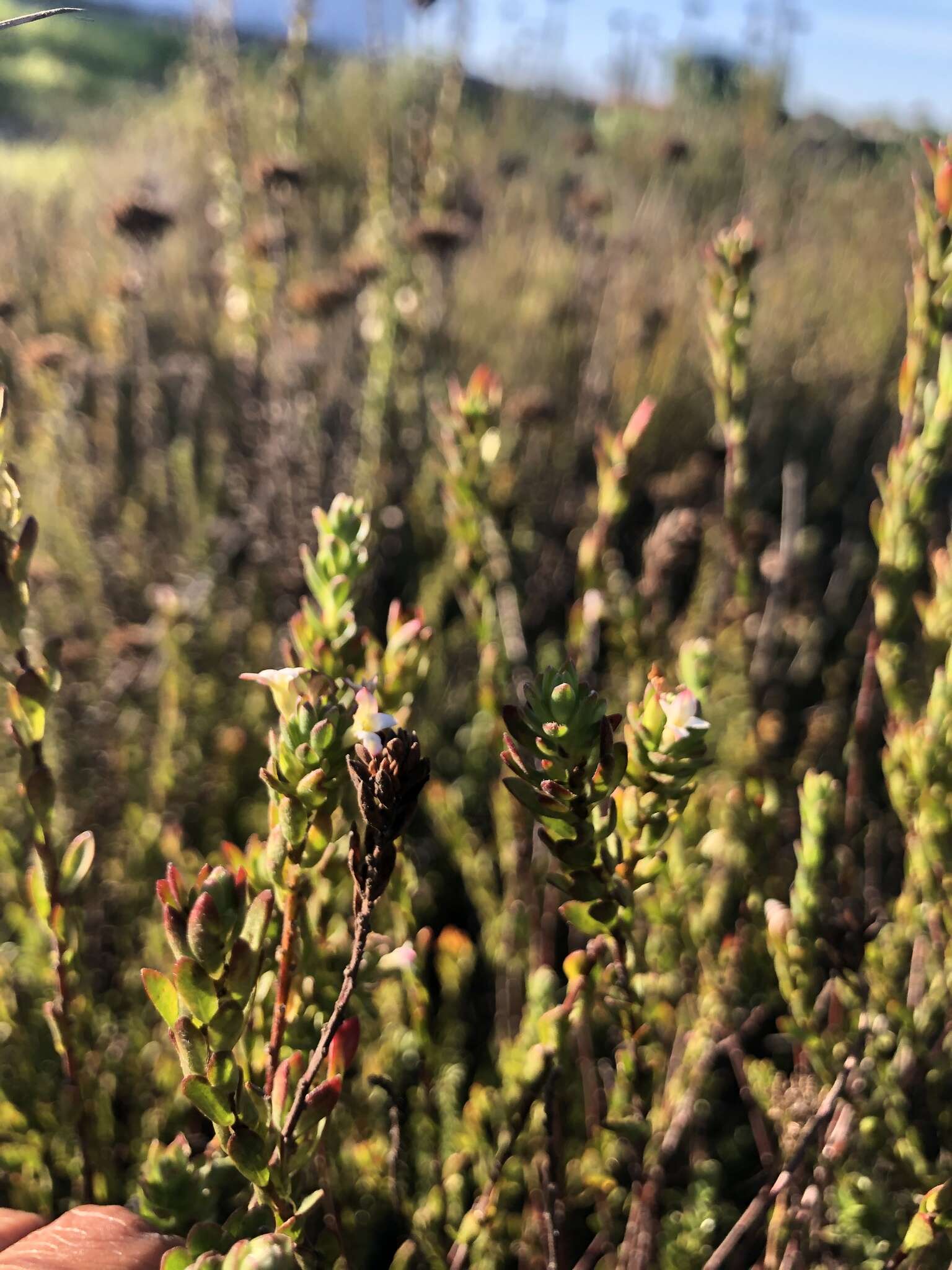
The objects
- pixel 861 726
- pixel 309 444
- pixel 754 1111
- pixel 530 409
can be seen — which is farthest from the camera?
pixel 530 409

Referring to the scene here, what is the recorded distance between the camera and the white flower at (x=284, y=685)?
685 mm

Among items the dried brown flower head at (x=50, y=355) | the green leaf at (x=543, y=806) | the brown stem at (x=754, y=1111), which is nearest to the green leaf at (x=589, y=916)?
the green leaf at (x=543, y=806)

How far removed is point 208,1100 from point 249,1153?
5 cm

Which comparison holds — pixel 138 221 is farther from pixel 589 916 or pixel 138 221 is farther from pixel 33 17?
pixel 589 916

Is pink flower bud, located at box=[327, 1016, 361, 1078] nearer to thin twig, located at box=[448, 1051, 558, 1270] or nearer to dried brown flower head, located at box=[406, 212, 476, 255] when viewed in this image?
thin twig, located at box=[448, 1051, 558, 1270]

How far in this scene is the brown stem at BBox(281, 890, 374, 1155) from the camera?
61cm

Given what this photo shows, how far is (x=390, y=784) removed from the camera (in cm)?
59

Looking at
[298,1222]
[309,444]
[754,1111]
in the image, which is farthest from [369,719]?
[309,444]

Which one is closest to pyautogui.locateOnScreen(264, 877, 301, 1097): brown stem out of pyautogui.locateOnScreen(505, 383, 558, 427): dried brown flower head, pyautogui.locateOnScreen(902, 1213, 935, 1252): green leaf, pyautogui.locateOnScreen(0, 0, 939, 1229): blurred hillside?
pyautogui.locateOnScreen(902, 1213, 935, 1252): green leaf

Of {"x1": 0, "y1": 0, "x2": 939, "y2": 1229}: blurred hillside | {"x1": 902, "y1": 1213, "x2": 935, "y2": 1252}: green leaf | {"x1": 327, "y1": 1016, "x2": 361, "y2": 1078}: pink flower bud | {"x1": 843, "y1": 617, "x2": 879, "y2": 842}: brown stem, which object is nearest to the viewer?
{"x1": 327, "y1": 1016, "x2": 361, "y2": 1078}: pink flower bud

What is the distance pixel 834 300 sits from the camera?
5.11 metres

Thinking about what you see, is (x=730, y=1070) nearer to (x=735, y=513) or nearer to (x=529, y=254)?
(x=735, y=513)

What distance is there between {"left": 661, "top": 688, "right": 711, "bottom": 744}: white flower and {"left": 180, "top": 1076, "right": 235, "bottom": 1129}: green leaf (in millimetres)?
405

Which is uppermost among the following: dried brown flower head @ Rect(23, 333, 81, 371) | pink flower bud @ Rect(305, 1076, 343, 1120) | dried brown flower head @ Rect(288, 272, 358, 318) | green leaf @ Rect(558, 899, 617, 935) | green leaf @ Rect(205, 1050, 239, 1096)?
dried brown flower head @ Rect(288, 272, 358, 318)
